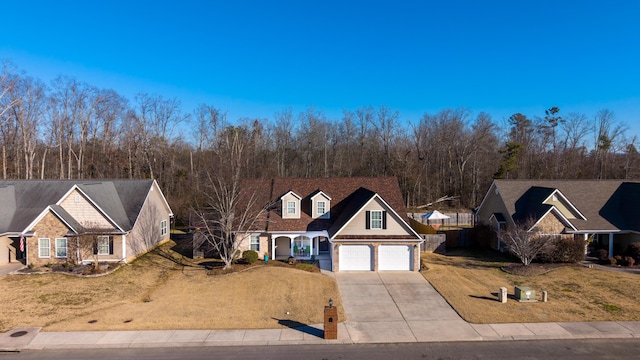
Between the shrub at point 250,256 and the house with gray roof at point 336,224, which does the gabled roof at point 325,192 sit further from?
the shrub at point 250,256

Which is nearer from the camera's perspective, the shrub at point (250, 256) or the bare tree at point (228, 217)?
the bare tree at point (228, 217)

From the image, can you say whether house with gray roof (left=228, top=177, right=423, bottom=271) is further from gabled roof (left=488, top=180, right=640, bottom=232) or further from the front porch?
gabled roof (left=488, top=180, right=640, bottom=232)

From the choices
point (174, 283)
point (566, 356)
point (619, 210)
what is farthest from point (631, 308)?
point (174, 283)

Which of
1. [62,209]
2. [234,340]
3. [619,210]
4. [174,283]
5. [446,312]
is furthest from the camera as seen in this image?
[619,210]

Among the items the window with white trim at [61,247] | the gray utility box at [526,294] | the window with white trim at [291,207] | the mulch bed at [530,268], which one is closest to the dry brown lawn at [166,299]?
the window with white trim at [61,247]

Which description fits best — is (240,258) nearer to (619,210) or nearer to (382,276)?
(382,276)

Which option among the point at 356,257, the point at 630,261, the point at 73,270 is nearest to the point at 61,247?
the point at 73,270

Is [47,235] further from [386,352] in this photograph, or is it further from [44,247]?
[386,352]

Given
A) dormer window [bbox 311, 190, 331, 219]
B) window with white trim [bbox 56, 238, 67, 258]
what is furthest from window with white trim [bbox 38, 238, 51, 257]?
dormer window [bbox 311, 190, 331, 219]
